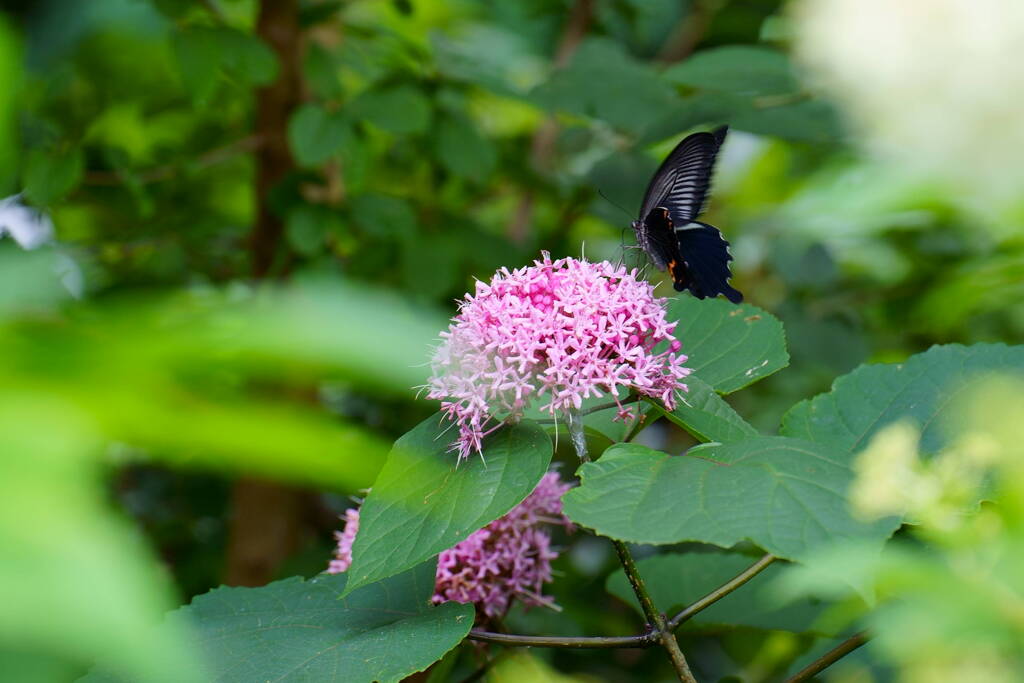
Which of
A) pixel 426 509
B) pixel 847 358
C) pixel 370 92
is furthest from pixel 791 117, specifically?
pixel 426 509

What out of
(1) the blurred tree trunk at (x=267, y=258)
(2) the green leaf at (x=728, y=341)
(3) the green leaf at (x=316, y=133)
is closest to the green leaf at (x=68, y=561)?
(2) the green leaf at (x=728, y=341)

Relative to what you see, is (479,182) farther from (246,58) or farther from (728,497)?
(728,497)

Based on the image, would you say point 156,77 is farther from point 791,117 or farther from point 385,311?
point 385,311

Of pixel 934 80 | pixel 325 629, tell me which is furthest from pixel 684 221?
pixel 934 80

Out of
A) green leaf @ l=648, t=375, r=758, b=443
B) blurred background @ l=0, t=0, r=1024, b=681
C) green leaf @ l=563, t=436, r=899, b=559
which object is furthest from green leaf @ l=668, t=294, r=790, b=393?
blurred background @ l=0, t=0, r=1024, b=681

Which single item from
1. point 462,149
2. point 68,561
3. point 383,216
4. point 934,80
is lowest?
point 934,80

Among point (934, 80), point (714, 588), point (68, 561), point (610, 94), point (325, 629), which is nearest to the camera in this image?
point (68, 561)

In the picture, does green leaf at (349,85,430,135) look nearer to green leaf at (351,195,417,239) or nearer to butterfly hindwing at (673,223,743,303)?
green leaf at (351,195,417,239)
